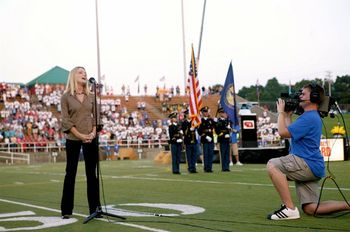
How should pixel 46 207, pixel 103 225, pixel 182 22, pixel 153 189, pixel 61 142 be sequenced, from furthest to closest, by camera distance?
pixel 61 142, pixel 182 22, pixel 153 189, pixel 46 207, pixel 103 225

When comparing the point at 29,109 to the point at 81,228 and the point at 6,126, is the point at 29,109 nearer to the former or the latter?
the point at 6,126

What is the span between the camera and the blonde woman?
24.9 feet

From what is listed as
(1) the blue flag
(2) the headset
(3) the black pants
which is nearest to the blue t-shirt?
(2) the headset

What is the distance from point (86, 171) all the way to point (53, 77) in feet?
159

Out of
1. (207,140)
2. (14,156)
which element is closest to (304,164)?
(207,140)

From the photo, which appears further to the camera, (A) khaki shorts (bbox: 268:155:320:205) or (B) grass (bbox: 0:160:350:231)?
(A) khaki shorts (bbox: 268:155:320:205)

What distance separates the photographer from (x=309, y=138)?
680 centimetres

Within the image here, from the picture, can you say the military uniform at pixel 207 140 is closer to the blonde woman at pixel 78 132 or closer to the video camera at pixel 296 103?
the blonde woman at pixel 78 132

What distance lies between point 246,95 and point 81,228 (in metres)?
115

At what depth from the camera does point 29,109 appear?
43938 mm

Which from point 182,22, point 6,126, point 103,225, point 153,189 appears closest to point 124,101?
point 6,126

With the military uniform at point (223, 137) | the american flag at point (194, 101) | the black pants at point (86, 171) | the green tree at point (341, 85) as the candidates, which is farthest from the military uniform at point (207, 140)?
the green tree at point (341, 85)

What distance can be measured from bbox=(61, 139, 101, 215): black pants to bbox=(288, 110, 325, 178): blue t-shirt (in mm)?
2610

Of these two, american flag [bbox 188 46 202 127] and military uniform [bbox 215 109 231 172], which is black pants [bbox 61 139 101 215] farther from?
american flag [bbox 188 46 202 127]
